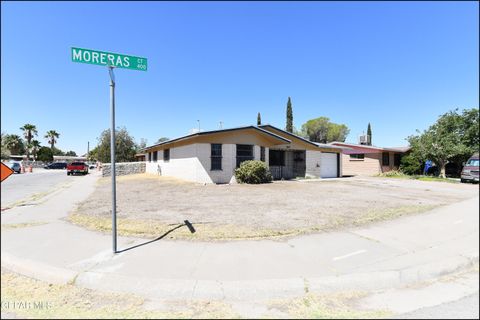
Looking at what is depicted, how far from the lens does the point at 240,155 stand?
17188 mm

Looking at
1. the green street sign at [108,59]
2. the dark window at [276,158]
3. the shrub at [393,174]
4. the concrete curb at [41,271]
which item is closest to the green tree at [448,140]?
the shrub at [393,174]

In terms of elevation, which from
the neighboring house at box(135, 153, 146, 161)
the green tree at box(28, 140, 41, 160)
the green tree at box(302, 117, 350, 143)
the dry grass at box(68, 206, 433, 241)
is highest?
the green tree at box(302, 117, 350, 143)

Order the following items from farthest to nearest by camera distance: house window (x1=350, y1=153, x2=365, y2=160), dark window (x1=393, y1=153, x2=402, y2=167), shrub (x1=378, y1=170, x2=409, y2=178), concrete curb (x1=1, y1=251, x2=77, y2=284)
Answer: dark window (x1=393, y1=153, x2=402, y2=167)
house window (x1=350, y1=153, x2=365, y2=160)
shrub (x1=378, y1=170, x2=409, y2=178)
concrete curb (x1=1, y1=251, x2=77, y2=284)

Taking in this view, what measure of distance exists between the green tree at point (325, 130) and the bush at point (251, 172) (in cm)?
3972

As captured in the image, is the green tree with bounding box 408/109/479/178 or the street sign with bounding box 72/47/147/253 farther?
the green tree with bounding box 408/109/479/178

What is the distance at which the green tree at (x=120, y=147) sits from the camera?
4131cm

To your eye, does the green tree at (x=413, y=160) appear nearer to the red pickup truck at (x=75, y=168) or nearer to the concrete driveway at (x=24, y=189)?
the concrete driveway at (x=24, y=189)

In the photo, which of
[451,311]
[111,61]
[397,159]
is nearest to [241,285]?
[451,311]

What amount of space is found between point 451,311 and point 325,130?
54186 mm

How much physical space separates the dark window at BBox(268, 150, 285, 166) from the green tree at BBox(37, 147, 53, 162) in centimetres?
7848

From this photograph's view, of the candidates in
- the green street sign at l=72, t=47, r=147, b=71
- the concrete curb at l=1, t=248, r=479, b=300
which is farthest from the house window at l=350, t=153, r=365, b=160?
the green street sign at l=72, t=47, r=147, b=71

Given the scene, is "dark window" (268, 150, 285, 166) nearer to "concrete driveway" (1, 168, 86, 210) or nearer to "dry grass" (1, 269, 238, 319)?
"concrete driveway" (1, 168, 86, 210)

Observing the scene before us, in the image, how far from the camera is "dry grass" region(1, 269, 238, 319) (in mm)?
2834

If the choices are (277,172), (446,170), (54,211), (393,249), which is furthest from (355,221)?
(446,170)
